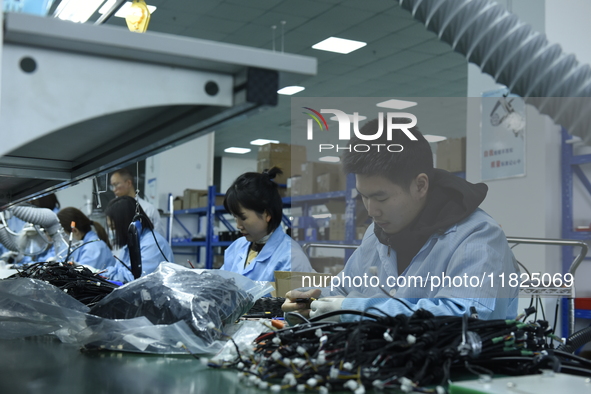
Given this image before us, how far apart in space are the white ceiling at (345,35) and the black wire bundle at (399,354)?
424 cm

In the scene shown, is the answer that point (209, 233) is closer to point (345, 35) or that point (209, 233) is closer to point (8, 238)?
point (345, 35)

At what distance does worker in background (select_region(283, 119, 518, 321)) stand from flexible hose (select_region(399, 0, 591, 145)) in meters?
0.35

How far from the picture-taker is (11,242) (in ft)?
11.1

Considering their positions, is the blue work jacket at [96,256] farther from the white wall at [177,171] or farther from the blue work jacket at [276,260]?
the white wall at [177,171]

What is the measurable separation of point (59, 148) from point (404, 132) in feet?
3.63

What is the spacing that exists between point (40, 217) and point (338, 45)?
4.83 meters

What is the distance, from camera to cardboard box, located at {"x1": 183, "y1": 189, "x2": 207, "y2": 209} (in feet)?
23.0

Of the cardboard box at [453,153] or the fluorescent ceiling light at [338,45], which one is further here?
the fluorescent ceiling light at [338,45]

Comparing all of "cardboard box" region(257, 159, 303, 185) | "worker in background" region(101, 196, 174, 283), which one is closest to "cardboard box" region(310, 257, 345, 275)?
"worker in background" region(101, 196, 174, 283)

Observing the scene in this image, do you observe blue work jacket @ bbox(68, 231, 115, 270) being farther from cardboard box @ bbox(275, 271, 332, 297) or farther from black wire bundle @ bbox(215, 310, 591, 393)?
black wire bundle @ bbox(215, 310, 591, 393)

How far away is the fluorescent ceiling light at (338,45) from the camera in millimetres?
6697

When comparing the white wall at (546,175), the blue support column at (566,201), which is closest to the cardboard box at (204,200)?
the white wall at (546,175)

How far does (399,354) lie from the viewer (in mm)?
614

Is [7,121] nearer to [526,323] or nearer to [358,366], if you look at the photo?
[358,366]
